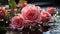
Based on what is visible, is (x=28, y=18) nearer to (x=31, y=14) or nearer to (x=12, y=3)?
(x=31, y=14)

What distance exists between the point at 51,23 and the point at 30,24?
14.1 inches

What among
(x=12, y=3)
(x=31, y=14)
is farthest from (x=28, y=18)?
(x=12, y=3)

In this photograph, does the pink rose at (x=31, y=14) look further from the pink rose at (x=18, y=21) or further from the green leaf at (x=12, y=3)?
the green leaf at (x=12, y=3)

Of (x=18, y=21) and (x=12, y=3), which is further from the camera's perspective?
(x=12, y=3)

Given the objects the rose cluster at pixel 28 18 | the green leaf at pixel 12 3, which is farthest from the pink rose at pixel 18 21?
the green leaf at pixel 12 3

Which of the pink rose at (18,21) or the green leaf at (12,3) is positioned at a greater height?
the green leaf at (12,3)

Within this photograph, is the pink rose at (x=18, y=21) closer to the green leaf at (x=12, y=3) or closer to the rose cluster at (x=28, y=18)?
the rose cluster at (x=28, y=18)

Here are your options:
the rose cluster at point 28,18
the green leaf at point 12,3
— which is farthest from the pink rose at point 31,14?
the green leaf at point 12,3

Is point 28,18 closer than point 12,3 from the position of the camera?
Yes

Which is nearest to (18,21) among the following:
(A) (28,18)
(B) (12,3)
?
(A) (28,18)

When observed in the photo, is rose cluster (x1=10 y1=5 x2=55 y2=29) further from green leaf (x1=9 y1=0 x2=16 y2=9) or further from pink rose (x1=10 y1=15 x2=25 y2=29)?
green leaf (x1=9 y1=0 x2=16 y2=9)

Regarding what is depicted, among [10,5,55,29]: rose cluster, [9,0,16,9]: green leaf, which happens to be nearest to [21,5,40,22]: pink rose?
[10,5,55,29]: rose cluster

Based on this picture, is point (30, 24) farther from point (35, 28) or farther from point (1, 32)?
point (1, 32)

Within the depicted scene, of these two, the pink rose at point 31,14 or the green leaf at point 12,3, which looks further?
the green leaf at point 12,3
